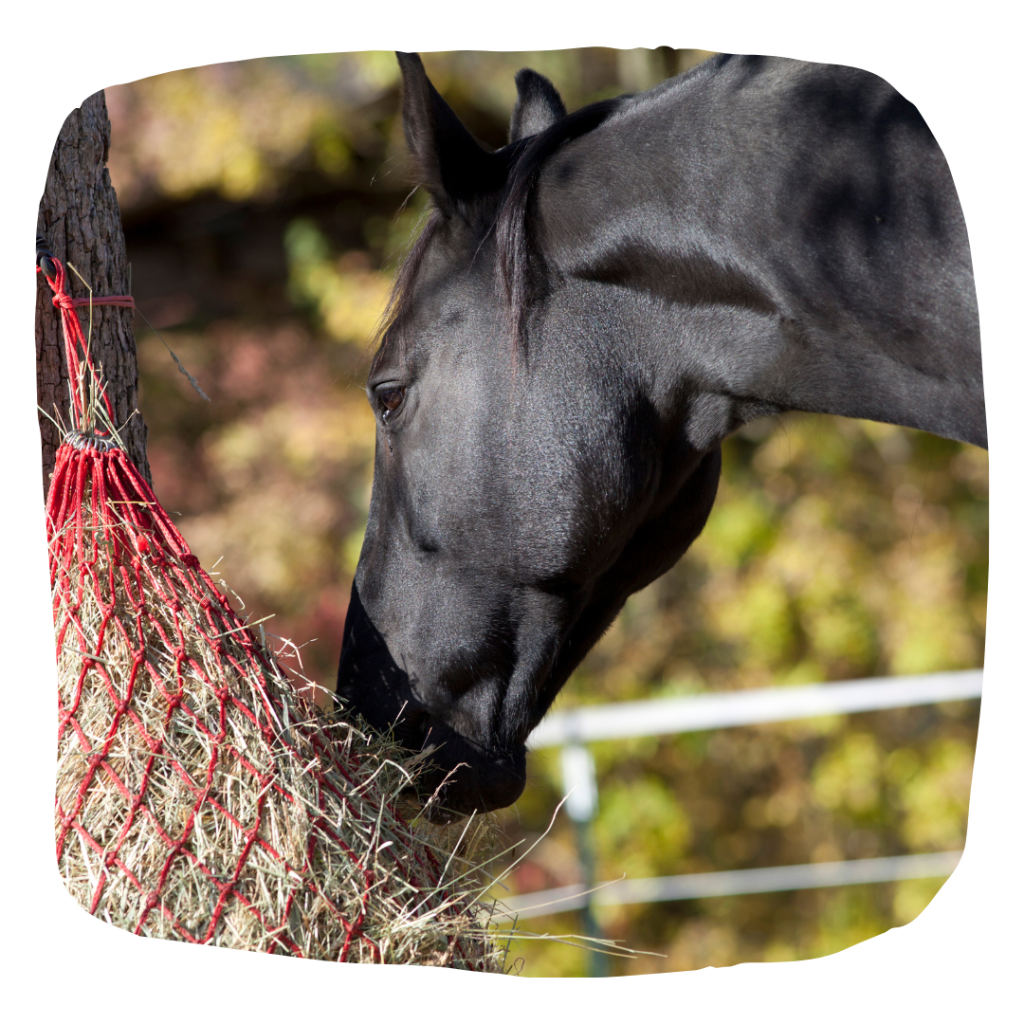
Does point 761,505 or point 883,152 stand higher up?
point 883,152

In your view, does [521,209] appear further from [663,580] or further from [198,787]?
[663,580]

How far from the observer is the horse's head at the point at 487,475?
989mm

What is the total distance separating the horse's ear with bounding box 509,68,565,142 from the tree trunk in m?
0.53

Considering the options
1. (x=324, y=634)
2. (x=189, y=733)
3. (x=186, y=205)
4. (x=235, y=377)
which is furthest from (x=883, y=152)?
(x=235, y=377)

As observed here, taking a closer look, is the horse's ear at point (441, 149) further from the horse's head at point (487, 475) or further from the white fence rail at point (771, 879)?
the white fence rail at point (771, 879)

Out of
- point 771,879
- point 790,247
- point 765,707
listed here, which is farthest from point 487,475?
point 771,879

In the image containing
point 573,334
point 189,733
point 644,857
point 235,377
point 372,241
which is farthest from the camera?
point 644,857

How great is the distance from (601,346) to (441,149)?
265 mm

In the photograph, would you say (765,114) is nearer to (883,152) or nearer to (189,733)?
(883,152)

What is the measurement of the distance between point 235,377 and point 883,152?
2.95m

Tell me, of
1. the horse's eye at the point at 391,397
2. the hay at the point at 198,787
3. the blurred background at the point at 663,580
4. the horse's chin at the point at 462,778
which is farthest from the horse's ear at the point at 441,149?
the blurred background at the point at 663,580

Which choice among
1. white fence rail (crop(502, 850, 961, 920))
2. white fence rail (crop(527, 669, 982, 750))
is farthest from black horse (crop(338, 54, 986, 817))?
white fence rail (crop(502, 850, 961, 920))

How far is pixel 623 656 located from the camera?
3977 mm

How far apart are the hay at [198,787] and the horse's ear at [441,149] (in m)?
0.44
